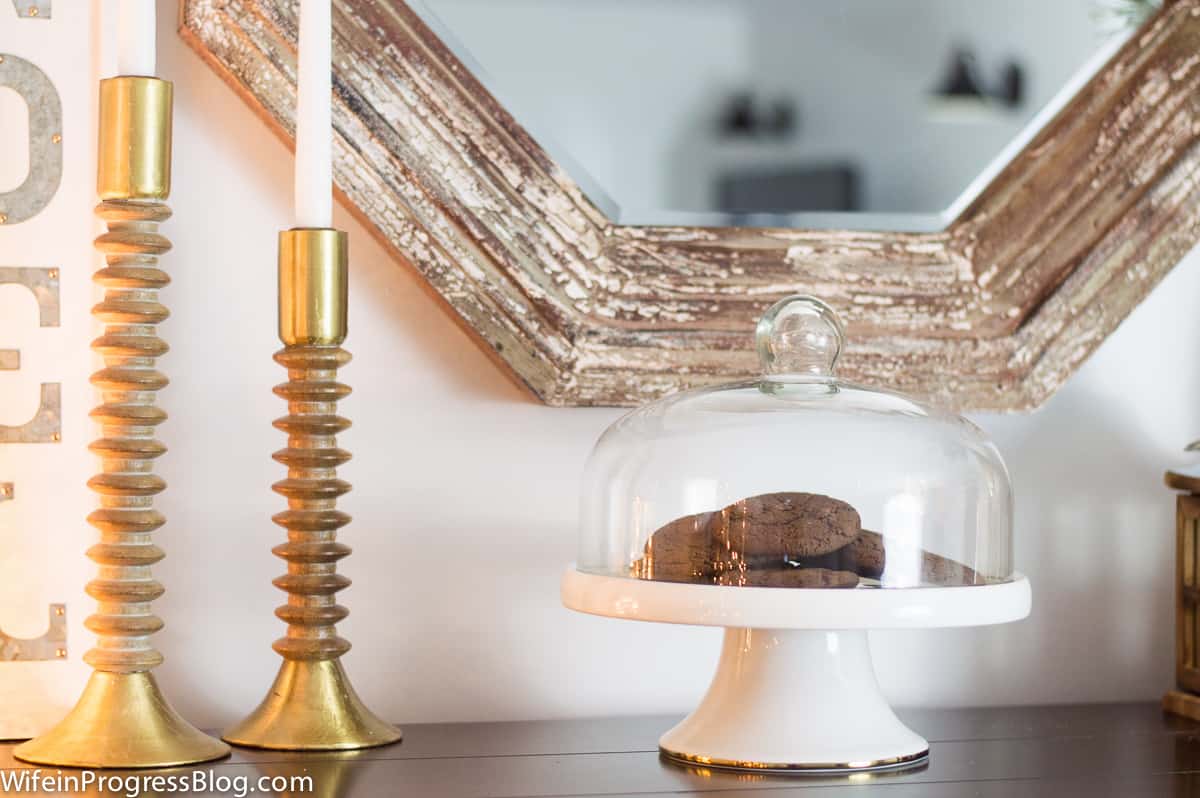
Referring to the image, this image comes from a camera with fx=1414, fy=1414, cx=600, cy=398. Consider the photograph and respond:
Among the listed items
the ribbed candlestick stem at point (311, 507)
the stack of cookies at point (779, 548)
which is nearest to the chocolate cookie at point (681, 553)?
the stack of cookies at point (779, 548)

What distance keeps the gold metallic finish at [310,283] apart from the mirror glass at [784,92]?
0.16m

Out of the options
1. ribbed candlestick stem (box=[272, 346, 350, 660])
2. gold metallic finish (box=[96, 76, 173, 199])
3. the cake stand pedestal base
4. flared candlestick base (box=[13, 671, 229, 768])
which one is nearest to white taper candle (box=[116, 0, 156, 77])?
gold metallic finish (box=[96, 76, 173, 199])

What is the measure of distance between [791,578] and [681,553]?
0.05 meters

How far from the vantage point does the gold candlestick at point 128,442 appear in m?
0.59

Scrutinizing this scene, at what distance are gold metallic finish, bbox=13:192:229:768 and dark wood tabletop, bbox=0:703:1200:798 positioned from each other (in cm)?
3

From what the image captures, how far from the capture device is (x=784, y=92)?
767 mm

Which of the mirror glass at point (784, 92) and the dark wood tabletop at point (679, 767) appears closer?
the dark wood tabletop at point (679, 767)

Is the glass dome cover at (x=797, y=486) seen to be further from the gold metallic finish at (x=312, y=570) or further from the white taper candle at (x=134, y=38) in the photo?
the white taper candle at (x=134, y=38)

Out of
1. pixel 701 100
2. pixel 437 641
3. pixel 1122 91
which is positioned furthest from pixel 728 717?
pixel 1122 91

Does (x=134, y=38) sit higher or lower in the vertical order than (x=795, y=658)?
higher

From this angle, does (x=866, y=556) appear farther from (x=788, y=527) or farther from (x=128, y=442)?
(x=128, y=442)

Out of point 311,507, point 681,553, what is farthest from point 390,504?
point 681,553

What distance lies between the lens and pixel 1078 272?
31.2 inches

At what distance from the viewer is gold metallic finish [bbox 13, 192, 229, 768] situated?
59cm
